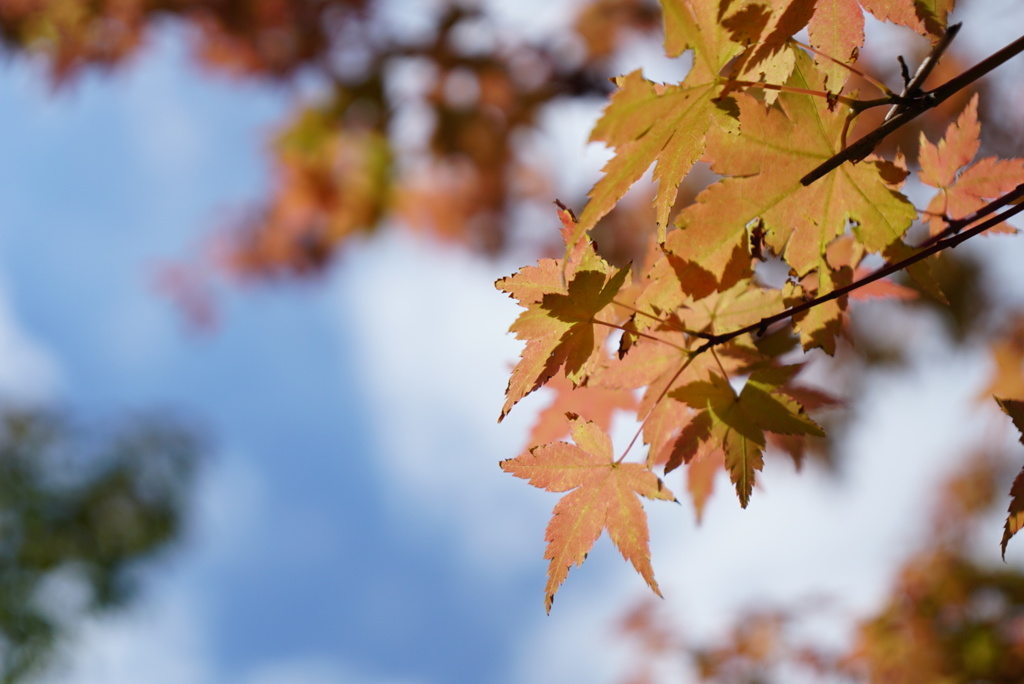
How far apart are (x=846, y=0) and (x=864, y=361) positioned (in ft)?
16.5

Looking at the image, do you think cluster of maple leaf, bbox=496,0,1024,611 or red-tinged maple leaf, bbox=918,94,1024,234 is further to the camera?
red-tinged maple leaf, bbox=918,94,1024,234

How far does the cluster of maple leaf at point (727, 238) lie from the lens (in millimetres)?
430

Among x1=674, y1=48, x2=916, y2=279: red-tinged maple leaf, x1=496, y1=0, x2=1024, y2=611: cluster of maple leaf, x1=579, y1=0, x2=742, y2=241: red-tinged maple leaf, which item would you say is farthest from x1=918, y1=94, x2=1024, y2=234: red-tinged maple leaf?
x1=579, y1=0, x2=742, y2=241: red-tinged maple leaf

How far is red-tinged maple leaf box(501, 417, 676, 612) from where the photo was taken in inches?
20.1

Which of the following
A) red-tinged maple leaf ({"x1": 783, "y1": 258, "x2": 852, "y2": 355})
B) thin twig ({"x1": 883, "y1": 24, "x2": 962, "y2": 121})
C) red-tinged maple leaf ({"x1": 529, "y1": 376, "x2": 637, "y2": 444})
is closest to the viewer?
thin twig ({"x1": 883, "y1": 24, "x2": 962, "y2": 121})

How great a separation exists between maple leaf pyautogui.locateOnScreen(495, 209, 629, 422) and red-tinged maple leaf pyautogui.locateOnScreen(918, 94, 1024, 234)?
30cm

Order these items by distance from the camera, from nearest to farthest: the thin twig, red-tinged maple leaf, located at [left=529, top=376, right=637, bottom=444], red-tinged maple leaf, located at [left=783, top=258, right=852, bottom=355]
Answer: the thin twig → red-tinged maple leaf, located at [left=783, top=258, right=852, bottom=355] → red-tinged maple leaf, located at [left=529, top=376, right=637, bottom=444]

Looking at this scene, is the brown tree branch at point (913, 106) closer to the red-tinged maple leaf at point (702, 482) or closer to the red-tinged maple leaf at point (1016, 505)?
the red-tinged maple leaf at point (1016, 505)

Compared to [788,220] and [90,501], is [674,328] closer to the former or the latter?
[788,220]

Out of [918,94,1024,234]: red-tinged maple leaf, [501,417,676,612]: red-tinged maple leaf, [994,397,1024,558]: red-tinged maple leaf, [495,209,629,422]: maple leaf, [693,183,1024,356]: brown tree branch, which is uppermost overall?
[918,94,1024,234]: red-tinged maple leaf

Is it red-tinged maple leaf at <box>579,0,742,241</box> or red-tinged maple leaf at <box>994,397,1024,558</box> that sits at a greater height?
red-tinged maple leaf at <box>579,0,742,241</box>

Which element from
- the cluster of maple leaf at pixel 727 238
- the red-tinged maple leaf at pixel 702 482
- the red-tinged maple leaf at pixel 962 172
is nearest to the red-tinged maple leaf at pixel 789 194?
the cluster of maple leaf at pixel 727 238

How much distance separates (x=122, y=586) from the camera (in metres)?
13.0

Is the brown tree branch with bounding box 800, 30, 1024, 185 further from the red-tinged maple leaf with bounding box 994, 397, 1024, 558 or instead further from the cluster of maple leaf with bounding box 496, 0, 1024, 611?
the red-tinged maple leaf with bounding box 994, 397, 1024, 558
